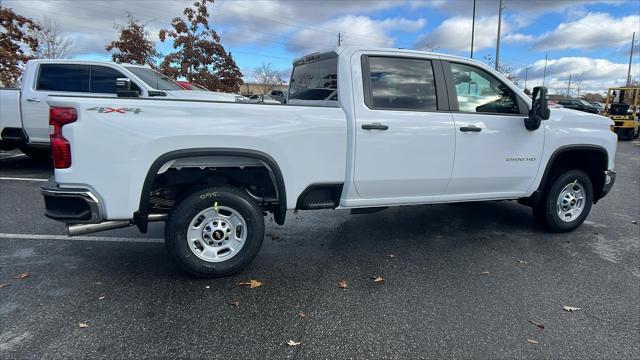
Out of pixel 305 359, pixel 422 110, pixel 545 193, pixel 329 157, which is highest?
pixel 422 110

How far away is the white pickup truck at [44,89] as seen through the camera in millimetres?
8188

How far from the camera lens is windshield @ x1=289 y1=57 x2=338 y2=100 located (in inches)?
172

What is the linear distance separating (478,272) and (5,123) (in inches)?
347

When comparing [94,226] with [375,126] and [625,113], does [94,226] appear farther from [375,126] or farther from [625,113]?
[625,113]

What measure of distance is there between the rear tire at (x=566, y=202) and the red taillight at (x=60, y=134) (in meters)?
5.10

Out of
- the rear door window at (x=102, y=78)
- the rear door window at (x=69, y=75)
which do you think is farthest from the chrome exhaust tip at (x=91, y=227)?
the rear door window at (x=69, y=75)

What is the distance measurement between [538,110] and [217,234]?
3.55m

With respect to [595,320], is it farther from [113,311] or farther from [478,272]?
[113,311]

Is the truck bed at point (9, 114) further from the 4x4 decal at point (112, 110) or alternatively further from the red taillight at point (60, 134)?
the 4x4 decal at point (112, 110)

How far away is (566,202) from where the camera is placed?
17.7 feet

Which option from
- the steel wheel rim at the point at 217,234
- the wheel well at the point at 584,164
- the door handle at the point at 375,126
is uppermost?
the door handle at the point at 375,126

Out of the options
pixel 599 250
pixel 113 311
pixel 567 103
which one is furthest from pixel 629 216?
pixel 567 103

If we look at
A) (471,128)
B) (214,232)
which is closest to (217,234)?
(214,232)

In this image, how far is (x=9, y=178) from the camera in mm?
8000
